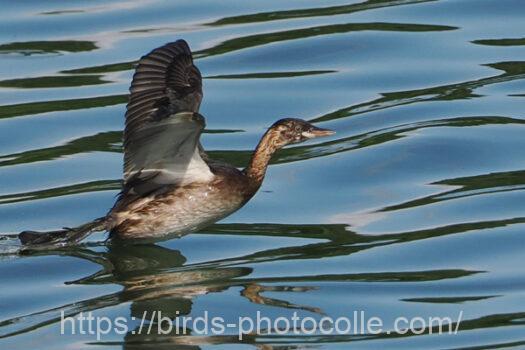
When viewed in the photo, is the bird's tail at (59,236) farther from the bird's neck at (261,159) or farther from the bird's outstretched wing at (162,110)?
the bird's neck at (261,159)

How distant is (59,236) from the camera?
1102 centimetres

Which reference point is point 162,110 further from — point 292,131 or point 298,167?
point 298,167

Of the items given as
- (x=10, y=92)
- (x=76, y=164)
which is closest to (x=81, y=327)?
(x=76, y=164)

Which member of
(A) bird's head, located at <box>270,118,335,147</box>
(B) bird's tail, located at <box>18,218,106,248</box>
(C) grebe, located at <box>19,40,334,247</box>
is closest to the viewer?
(C) grebe, located at <box>19,40,334,247</box>

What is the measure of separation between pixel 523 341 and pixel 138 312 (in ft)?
7.27

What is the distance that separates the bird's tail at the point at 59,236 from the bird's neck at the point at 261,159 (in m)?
1.07

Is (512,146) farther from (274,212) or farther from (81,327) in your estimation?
(81,327)

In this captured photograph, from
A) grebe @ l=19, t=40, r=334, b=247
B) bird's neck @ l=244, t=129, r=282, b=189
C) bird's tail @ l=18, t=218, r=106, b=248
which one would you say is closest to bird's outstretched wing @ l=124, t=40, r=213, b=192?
grebe @ l=19, t=40, r=334, b=247

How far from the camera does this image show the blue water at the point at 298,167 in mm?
9812

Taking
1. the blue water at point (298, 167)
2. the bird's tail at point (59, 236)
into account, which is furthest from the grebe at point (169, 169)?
the blue water at point (298, 167)

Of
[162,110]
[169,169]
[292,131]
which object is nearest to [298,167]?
[292,131]

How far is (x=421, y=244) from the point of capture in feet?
35.7

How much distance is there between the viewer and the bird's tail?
10945 mm

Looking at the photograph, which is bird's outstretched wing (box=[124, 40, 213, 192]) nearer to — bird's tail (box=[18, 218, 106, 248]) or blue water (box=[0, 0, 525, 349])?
bird's tail (box=[18, 218, 106, 248])
